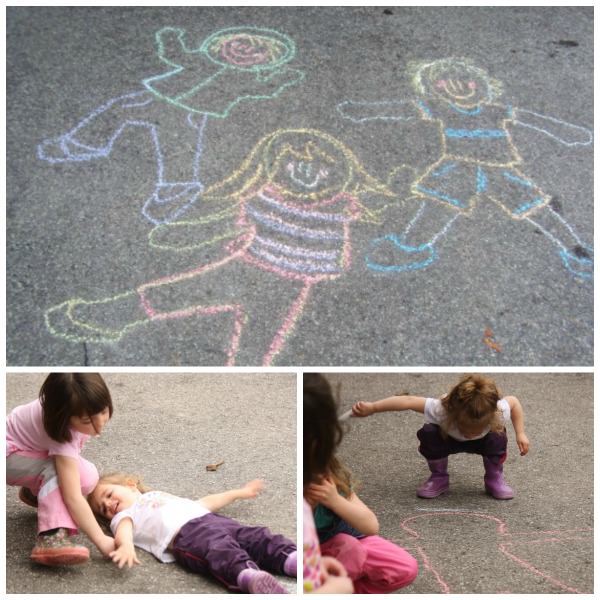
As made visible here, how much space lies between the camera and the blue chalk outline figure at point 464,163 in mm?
3836

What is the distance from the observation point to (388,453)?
A: 10.9ft

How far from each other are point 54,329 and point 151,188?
0.97 meters

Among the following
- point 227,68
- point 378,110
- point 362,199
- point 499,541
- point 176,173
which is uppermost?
point 227,68

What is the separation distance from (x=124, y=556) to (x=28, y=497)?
49 centimetres

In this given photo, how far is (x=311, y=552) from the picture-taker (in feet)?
6.79

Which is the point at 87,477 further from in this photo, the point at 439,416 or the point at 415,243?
the point at 415,243

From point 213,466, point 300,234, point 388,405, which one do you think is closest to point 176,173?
point 300,234

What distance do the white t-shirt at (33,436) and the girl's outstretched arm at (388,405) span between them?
973mm

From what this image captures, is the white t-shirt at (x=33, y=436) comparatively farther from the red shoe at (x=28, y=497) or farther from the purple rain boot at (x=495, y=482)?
the purple rain boot at (x=495, y=482)

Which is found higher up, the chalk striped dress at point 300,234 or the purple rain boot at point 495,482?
the chalk striped dress at point 300,234

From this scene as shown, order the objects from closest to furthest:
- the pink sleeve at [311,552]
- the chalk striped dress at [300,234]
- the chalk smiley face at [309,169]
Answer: the pink sleeve at [311,552], the chalk striped dress at [300,234], the chalk smiley face at [309,169]

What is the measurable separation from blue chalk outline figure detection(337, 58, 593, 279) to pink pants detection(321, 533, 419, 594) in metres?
1.71

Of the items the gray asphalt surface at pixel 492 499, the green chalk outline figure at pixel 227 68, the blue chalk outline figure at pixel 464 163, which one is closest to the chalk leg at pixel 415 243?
the blue chalk outline figure at pixel 464 163

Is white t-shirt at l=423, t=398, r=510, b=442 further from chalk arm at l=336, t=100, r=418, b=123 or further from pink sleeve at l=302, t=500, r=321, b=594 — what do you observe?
chalk arm at l=336, t=100, r=418, b=123
